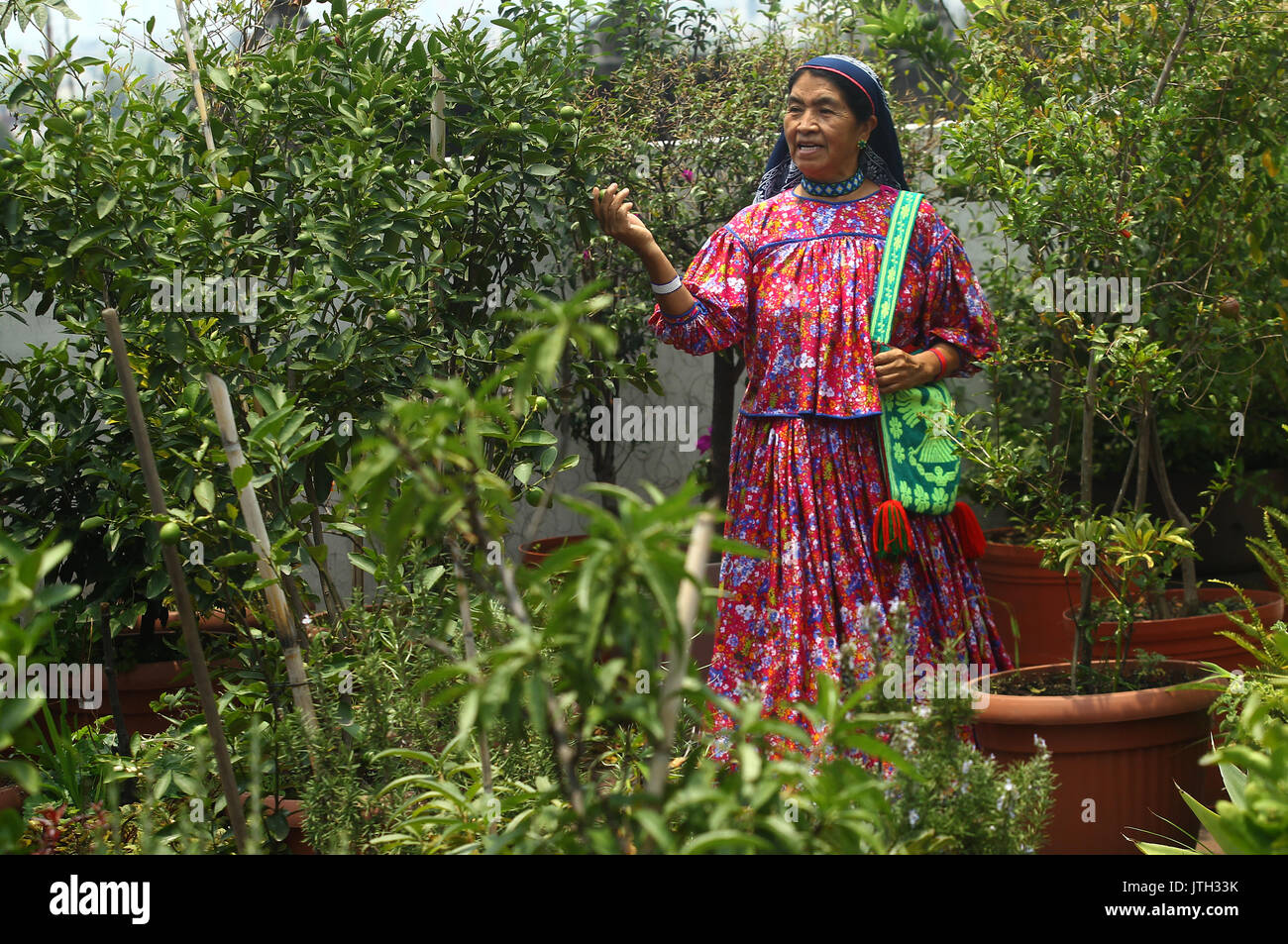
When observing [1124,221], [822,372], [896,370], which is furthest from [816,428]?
[1124,221]

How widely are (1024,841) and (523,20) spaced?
2.41m

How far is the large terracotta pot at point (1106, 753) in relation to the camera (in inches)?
99.9

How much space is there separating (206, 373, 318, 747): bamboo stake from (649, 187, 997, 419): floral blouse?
1293 millimetres

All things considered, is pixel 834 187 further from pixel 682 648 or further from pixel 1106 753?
pixel 682 648

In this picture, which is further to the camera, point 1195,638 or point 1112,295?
point 1195,638

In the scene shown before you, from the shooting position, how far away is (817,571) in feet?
9.93

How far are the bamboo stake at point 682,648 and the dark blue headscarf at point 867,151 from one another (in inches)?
87.2

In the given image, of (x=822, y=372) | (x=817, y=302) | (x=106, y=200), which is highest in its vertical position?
(x=106, y=200)

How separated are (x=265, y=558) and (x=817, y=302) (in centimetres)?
159

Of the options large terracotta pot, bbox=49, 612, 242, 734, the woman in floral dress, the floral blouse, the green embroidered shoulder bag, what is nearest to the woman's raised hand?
the woman in floral dress

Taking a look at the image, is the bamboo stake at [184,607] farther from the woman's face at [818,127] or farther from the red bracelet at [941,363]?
the red bracelet at [941,363]

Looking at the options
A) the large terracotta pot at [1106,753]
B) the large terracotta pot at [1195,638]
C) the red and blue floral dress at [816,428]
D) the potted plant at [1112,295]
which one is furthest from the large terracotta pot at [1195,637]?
the large terracotta pot at [1106,753]

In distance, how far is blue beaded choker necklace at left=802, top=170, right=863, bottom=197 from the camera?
10.3ft

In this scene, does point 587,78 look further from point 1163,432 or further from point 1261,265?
point 1163,432
